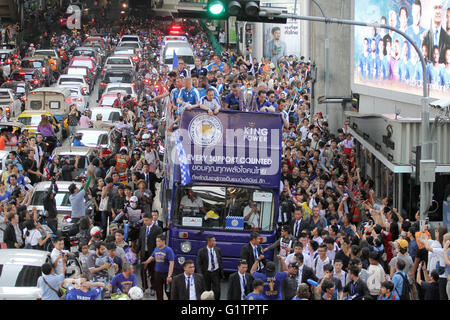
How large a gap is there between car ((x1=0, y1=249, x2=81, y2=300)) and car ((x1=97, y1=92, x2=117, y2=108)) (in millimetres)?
20508

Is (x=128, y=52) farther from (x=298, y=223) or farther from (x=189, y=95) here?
(x=298, y=223)

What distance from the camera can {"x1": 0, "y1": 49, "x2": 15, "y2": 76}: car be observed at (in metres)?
48.1

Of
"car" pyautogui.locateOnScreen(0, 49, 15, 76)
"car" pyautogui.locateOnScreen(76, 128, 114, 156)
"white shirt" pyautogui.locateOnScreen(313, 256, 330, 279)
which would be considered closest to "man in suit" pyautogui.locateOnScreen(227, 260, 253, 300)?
"white shirt" pyautogui.locateOnScreen(313, 256, 330, 279)

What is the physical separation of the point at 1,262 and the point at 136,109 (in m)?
19.4

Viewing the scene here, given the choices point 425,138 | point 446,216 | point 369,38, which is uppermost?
point 369,38

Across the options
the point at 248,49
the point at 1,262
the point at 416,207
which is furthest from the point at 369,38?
the point at 248,49

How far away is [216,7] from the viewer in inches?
578

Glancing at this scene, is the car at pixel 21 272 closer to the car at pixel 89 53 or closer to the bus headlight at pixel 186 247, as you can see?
the bus headlight at pixel 186 247

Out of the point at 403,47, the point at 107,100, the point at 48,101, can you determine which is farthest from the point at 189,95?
the point at 107,100

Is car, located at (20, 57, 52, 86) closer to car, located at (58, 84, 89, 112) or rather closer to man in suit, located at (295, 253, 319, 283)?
car, located at (58, 84, 89, 112)

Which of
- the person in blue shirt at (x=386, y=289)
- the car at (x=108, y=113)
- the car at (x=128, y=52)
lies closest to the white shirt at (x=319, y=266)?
the person in blue shirt at (x=386, y=289)

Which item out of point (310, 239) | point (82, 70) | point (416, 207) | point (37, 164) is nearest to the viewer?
point (310, 239)

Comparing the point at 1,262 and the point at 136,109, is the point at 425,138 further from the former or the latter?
the point at 136,109

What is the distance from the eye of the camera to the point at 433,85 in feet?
71.9
